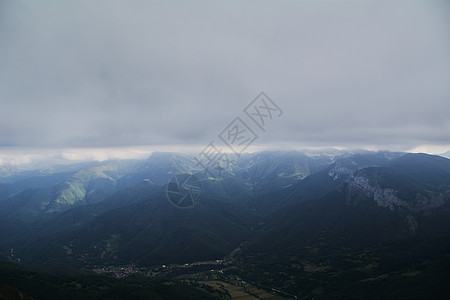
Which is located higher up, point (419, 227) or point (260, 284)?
point (419, 227)

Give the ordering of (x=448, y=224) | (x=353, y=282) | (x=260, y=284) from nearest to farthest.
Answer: (x=353, y=282) → (x=260, y=284) → (x=448, y=224)

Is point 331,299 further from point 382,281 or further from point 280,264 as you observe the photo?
point 280,264

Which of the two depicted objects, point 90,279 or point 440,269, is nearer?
point 440,269

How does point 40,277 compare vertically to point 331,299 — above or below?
above

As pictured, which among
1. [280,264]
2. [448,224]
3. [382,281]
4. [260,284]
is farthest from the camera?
[280,264]

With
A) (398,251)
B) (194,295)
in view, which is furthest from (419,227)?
(194,295)

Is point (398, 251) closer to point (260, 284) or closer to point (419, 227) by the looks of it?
point (419, 227)

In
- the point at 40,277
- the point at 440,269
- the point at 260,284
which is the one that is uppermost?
the point at 440,269

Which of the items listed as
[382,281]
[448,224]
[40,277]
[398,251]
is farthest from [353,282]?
[40,277]

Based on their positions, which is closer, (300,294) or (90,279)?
(90,279)
